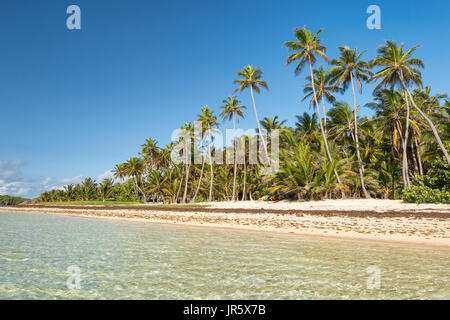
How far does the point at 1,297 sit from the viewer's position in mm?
4480

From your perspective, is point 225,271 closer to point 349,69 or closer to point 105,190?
point 349,69

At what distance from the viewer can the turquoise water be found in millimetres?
4613

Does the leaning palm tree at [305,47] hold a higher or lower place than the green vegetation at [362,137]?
higher

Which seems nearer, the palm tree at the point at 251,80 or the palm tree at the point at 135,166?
the palm tree at the point at 251,80

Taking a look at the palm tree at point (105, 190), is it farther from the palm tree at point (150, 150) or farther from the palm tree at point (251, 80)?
the palm tree at point (251, 80)

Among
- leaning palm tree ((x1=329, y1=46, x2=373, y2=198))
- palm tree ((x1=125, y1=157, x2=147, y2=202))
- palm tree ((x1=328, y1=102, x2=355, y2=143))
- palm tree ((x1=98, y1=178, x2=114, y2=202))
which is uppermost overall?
leaning palm tree ((x1=329, y1=46, x2=373, y2=198))

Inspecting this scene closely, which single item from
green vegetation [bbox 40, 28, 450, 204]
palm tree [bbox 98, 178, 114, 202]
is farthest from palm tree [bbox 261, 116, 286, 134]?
palm tree [bbox 98, 178, 114, 202]

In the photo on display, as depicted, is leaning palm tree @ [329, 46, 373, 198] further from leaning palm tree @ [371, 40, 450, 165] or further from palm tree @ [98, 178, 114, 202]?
palm tree @ [98, 178, 114, 202]

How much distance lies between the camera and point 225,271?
5.93m

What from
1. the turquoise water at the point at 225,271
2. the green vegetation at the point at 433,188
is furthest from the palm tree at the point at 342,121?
the turquoise water at the point at 225,271

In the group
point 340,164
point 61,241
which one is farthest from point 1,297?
point 340,164

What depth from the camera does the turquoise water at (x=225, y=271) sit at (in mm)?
4613

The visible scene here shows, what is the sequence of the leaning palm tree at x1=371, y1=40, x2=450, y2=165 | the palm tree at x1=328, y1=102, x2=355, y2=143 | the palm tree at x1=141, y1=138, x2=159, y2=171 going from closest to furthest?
the leaning palm tree at x1=371, y1=40, x2=450, y2=165
the palm tree at x1=328, y1=102, x2=355, y2=143
the palm tree at x1=141, y1=138, x2=159, y2=171
